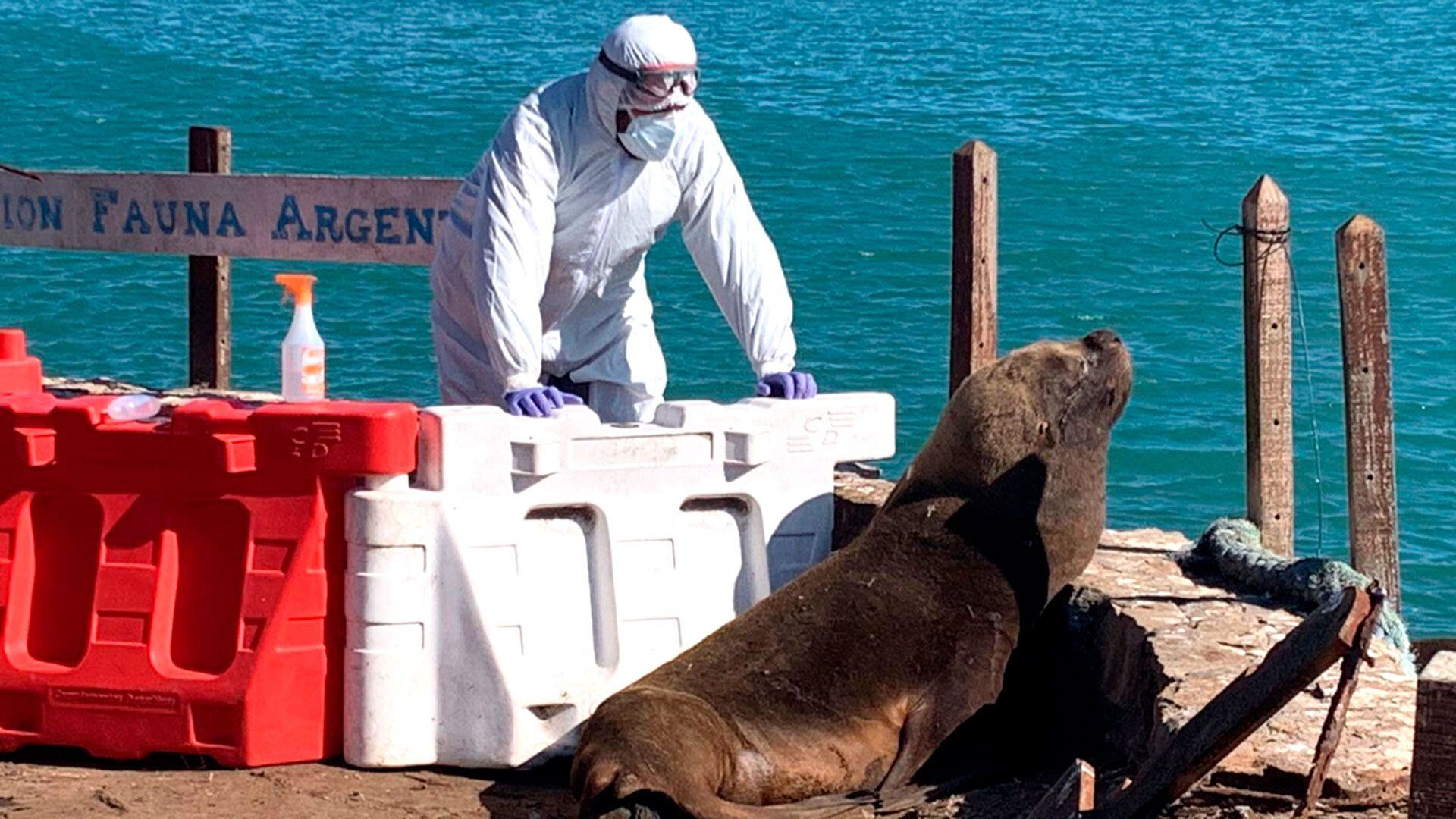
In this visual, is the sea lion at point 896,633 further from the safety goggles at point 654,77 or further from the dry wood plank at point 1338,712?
the dry wood plank at point 1338,712

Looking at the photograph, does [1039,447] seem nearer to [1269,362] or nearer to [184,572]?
[1269,362]

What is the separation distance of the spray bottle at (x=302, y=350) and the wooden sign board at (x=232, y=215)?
207cm

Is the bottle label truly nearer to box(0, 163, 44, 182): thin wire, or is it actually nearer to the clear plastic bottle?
the clear plastic bottle

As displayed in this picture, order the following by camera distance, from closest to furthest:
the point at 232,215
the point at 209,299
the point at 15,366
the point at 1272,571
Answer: the point at 1272,571 < the point at 15,366 < the point at 232,215 < the point at 209,299

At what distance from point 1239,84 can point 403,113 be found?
13048 millimetres

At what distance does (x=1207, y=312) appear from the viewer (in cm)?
2078

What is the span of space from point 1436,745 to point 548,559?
333 centimetres

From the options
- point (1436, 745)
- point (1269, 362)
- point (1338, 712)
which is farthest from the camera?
point (1269, 362)

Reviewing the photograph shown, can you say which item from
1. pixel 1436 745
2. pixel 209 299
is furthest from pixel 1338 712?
pixel 209 299

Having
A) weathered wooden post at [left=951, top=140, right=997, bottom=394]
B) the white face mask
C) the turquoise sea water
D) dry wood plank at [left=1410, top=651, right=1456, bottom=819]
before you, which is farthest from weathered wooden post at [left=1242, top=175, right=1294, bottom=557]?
the turquoise sea water

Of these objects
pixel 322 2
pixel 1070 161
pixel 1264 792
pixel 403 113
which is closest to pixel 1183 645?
pixel 1264 792

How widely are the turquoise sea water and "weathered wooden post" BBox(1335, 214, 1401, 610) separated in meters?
4.49

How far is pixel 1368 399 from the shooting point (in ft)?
24.7

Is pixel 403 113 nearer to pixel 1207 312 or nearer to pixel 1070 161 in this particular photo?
pixel 1070 161
